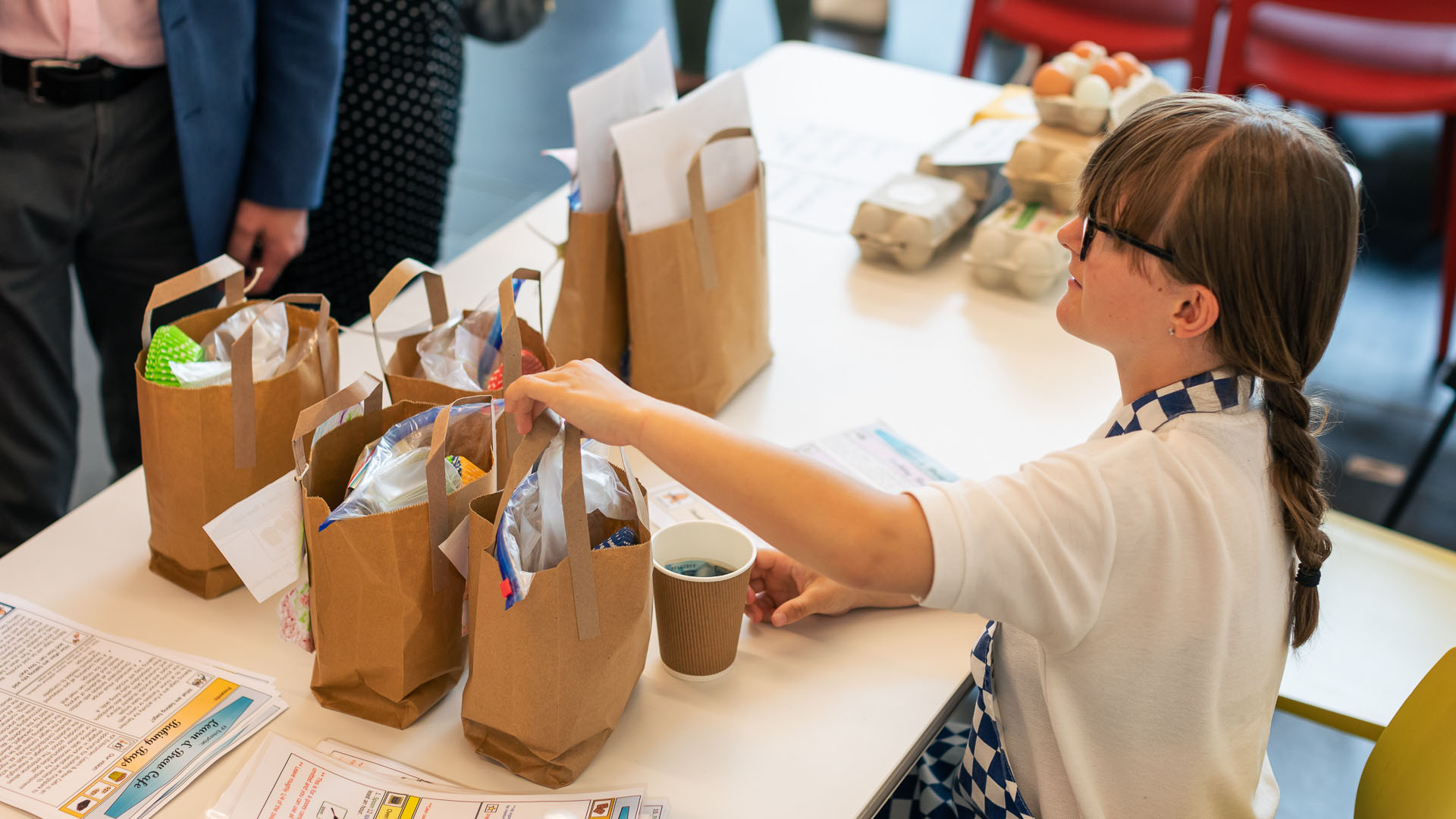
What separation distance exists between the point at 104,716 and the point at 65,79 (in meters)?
0.91

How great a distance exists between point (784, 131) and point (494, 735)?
1.45 meters

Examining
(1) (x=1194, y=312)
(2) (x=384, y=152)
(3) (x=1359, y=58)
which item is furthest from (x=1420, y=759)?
(3) (x=1359, y=58)

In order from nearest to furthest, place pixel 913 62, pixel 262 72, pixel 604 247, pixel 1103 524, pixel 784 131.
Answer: pixel 1103 524, pixel 604 247, pixel 262 72, pixel 784 131, pixel 913 62

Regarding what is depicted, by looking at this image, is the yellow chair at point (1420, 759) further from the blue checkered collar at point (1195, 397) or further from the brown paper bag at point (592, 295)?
the brown paper bag at point (592, 295)

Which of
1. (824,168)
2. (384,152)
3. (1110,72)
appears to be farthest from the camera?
(384,152)

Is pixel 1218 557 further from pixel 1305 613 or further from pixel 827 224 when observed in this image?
pixel 827 224

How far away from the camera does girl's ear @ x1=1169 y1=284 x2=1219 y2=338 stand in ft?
2.88

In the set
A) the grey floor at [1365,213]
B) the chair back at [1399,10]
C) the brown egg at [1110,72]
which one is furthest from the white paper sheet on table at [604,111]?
the chair back at [1399,10]

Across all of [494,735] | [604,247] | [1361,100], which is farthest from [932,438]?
[1361,100]

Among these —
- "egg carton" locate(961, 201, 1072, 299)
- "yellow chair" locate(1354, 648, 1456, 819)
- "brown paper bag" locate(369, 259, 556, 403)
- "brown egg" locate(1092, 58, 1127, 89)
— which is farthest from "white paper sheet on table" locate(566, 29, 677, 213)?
"yellow chair" locate(1354, 648, 1456, 819)

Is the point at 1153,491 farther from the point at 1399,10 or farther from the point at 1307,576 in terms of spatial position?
the point at 1399,10

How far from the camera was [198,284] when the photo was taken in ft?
3.70

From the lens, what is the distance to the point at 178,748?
984mm

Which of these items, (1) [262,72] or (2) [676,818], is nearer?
(2) [676,818]
